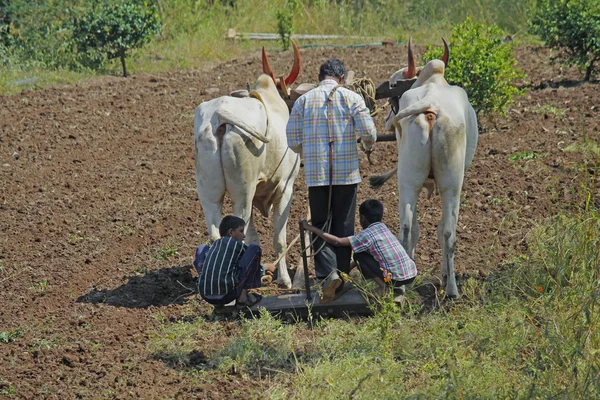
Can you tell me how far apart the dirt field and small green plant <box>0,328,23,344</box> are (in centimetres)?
5

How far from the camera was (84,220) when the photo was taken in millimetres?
8789

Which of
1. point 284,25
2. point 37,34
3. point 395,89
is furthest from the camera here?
point 284,25

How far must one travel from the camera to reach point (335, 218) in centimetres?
655

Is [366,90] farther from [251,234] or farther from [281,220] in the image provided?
[251,234]

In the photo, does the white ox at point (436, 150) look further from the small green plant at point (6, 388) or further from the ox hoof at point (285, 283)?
the small green plant at point (6, 388)

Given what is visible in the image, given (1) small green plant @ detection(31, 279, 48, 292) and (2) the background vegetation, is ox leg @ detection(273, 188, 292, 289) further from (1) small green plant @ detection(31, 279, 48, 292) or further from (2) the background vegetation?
(2) the background vegetation

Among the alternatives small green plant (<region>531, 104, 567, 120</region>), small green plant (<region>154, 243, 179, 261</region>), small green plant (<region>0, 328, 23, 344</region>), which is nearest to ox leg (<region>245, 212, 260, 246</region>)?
small green plant (<region>154, 243, 179, 261</region>)

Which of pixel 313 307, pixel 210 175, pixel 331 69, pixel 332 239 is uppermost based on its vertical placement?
pixel 331 69

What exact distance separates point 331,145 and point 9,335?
266 cm

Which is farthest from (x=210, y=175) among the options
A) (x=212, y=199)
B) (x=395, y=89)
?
(x=395, y=89)

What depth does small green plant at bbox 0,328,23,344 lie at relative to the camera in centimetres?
628

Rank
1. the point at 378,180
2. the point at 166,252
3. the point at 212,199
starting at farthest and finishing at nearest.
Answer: the point at 166,252 < the point at 378,180 < the point at 212,199

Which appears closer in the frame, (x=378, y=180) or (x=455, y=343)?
(x=455, y=343)

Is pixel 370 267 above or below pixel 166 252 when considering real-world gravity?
above
